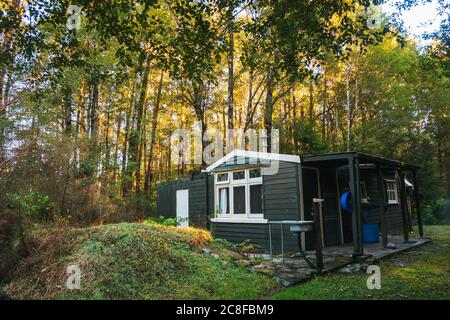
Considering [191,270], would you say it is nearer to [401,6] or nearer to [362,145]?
[401,6]

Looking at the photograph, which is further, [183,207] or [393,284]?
[183,207]

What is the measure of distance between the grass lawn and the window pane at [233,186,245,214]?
4.09 m

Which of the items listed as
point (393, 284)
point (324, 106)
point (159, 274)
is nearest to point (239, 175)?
point (159, 274)

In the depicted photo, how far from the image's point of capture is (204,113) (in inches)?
861

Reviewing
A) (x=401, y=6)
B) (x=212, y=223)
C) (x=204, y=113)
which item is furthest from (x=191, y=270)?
(x=204, y=113)

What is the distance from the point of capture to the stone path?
596 cm

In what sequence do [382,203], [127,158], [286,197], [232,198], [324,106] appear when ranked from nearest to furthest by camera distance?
[382,203], [286,197], [232,198], [127,158], [324,106]

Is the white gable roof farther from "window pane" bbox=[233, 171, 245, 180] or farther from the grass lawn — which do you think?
the grass lawn

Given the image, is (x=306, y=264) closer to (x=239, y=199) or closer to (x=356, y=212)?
(x=356, y=212)

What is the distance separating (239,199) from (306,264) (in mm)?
3644

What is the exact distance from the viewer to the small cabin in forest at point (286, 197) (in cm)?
827

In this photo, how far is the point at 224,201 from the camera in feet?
34.8

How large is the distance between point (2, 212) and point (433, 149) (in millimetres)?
20544

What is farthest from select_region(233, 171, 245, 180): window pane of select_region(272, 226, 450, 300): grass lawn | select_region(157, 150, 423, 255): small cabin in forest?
select_region(272, 226, 450, 300): grass lawn
